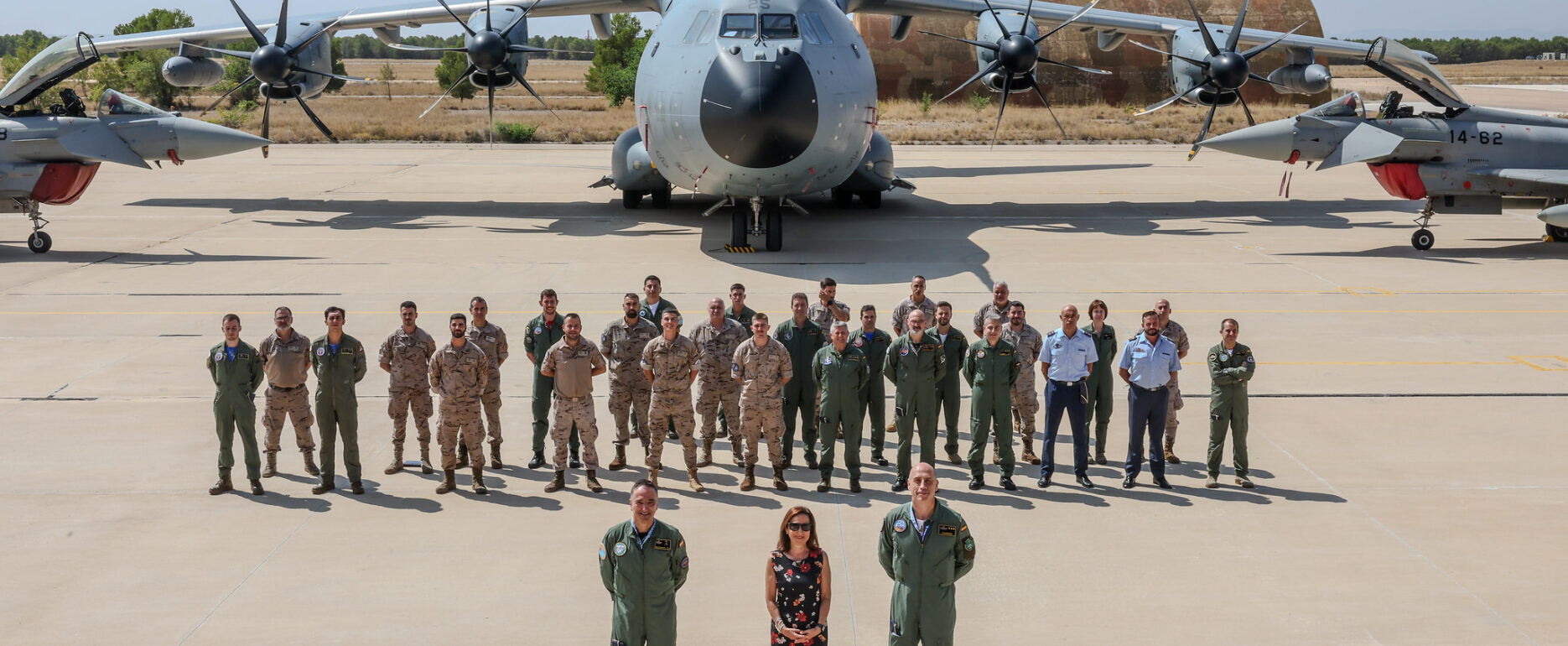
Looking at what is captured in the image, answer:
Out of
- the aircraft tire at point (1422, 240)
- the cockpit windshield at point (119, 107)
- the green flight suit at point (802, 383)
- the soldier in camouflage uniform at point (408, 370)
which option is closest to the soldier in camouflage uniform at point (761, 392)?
the green flight suit at point (802, 383)

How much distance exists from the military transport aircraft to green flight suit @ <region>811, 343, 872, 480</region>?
26.0 ft

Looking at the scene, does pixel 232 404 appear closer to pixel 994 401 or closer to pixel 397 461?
pixel 397 461

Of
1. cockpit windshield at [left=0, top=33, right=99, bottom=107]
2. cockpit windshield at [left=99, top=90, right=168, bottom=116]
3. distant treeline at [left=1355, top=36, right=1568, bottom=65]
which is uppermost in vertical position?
distant treeline at [left=1355, top=36, right=1568, bottom=65]

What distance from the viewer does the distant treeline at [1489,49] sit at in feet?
562

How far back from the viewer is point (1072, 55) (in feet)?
183

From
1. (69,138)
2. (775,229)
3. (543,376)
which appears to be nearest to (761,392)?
(543,376)

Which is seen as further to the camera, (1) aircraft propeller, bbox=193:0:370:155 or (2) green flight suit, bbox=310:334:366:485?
(1) aircraft propeller, bbox=193:0:370:155

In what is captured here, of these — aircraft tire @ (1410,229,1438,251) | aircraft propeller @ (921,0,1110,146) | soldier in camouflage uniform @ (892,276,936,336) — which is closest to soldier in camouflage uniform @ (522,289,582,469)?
soldier in camouflage uniform @ (892,276,936,336)

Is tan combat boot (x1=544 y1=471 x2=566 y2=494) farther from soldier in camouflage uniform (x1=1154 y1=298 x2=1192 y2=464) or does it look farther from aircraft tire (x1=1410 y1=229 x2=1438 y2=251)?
aircraft tire (x1=1410 y1=229 x2=1438 y2=251)

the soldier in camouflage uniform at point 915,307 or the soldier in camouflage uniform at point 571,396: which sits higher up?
the soldier in camouflage uniform at point 915,307

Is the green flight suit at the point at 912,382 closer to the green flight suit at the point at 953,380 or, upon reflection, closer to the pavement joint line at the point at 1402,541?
the green flight suit at the point at 953,380

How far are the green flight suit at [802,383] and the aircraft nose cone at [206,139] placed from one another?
13903 mm

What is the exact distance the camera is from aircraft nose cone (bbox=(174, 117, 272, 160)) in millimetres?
20469

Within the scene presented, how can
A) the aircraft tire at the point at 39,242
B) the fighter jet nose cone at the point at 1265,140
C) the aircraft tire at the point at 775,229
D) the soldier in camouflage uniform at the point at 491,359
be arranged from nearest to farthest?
the soldier in camouflage uniform at the point at 491,359 < the aircraft tire at the point at 775,229 < the aircraft tire at the point at 39,242 < the fighter jet nose cone at the point at 1265,140
